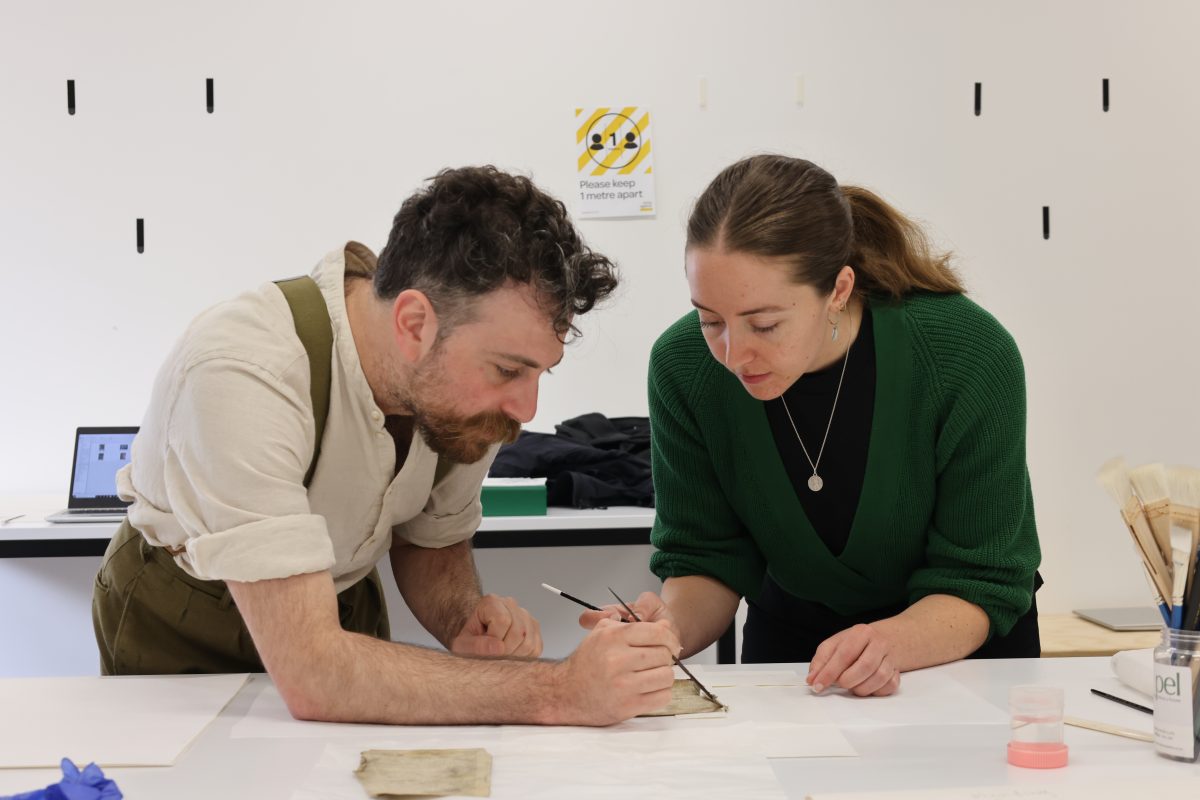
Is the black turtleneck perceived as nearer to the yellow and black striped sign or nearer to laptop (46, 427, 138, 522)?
laptop (46, 427, 138, 522)

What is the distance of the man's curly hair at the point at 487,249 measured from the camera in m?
1.42

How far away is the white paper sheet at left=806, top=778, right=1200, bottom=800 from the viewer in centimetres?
107

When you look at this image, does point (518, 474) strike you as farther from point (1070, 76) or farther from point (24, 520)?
point (1070, 76)

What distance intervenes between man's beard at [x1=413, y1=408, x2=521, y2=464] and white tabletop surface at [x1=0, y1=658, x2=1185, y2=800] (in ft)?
1.30

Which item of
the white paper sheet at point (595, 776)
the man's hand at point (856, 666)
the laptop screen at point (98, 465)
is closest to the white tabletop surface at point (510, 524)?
the laptop screen at point (98, 465)

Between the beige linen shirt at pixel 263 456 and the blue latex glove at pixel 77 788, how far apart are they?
1.10 feet

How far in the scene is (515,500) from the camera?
110 inches

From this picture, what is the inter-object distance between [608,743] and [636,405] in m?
2.55

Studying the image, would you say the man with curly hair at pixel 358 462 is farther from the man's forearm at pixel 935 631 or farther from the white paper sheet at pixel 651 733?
the man's forearm at pixel 935 631

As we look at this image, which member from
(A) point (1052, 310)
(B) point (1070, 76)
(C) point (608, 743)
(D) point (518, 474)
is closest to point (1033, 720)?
(C) point (608, 743)

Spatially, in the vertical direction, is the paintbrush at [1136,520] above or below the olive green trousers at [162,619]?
above

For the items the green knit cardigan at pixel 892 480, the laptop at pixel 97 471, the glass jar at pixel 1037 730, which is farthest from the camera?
the laptop at pixel 97 471

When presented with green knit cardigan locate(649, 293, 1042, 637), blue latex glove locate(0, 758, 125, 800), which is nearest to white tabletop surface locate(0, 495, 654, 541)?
green knit cardigan locate(649, 293, 1042, 637)

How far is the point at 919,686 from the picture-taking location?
151 centimetres
